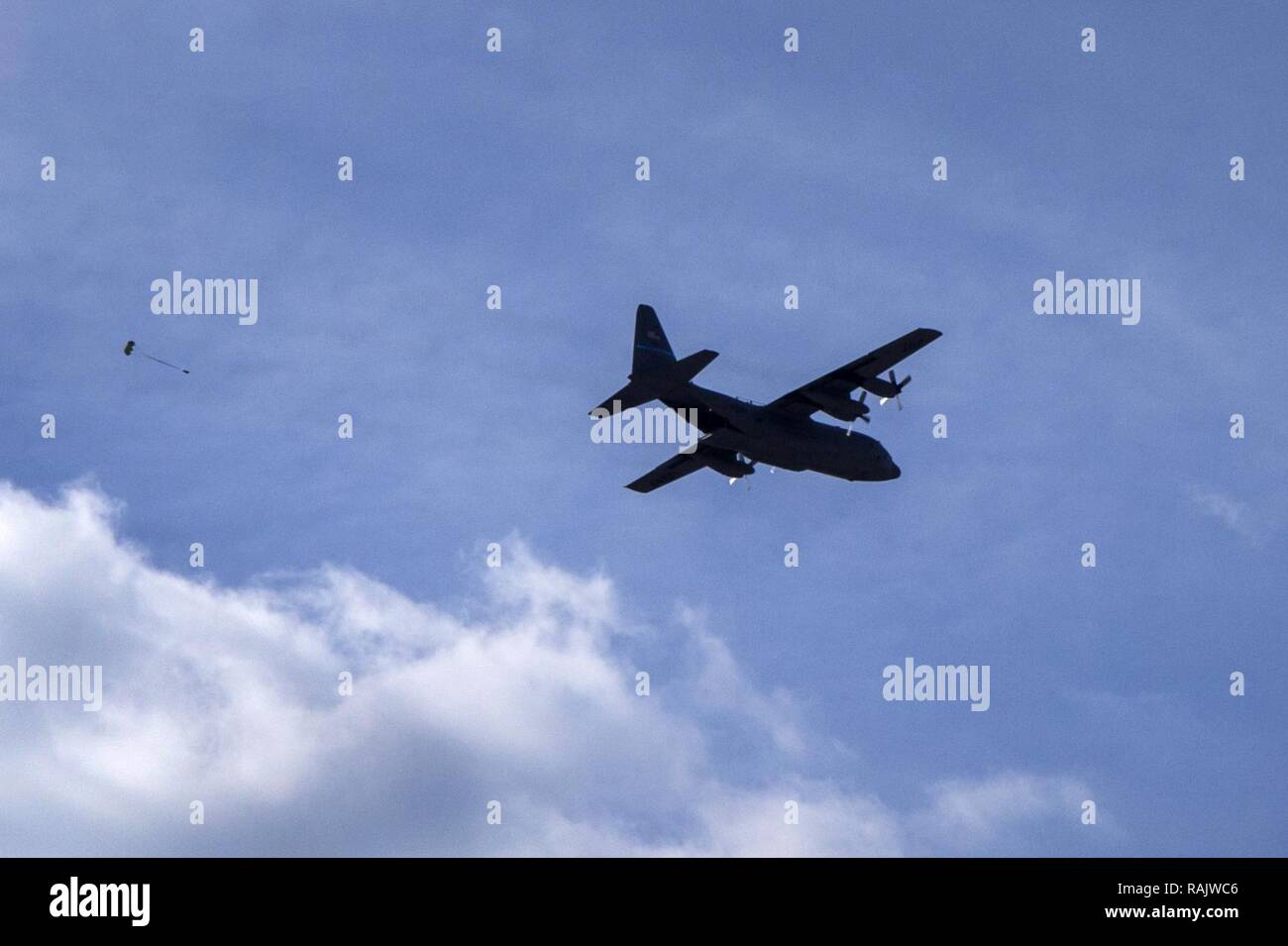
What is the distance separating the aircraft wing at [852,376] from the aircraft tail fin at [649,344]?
18.2ft

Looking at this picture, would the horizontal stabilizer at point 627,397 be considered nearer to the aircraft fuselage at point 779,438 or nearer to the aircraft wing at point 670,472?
the aircraft fuselage at point 779,438

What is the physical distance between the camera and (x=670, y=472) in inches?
2960

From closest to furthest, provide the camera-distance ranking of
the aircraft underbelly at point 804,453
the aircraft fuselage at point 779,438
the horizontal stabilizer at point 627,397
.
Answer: the horizontal stabilizer at point 627,397
the aircraft fuselage at point 779,438
the aircraft underbelly at point 804,453

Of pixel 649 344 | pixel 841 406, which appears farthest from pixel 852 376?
pixel 649 344

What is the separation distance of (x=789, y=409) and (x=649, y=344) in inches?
279

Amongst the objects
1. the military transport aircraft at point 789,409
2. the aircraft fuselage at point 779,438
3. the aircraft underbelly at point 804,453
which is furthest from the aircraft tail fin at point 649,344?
the aircraft underbelly at point 804,453

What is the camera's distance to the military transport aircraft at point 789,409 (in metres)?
63.6

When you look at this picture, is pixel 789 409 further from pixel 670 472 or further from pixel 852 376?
pixel 670 472

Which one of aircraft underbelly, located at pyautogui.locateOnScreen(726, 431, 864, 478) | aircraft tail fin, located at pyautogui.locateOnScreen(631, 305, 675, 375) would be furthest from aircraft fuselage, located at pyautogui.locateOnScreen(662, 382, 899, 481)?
aircraft tail fin, located at pyautogui.locateOnScreen(631, 305, 675, 375)

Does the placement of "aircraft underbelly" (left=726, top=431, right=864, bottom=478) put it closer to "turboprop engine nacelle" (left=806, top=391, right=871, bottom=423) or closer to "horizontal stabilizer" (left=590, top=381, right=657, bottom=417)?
"turboprop engine nacelle" (left=806, top=391, right=871, bottom=423)

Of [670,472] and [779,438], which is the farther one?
[670,472]

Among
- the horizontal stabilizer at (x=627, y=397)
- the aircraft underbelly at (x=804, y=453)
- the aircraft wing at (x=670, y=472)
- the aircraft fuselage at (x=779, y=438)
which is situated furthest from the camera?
the aircraft wing at (x=670, y=472)
